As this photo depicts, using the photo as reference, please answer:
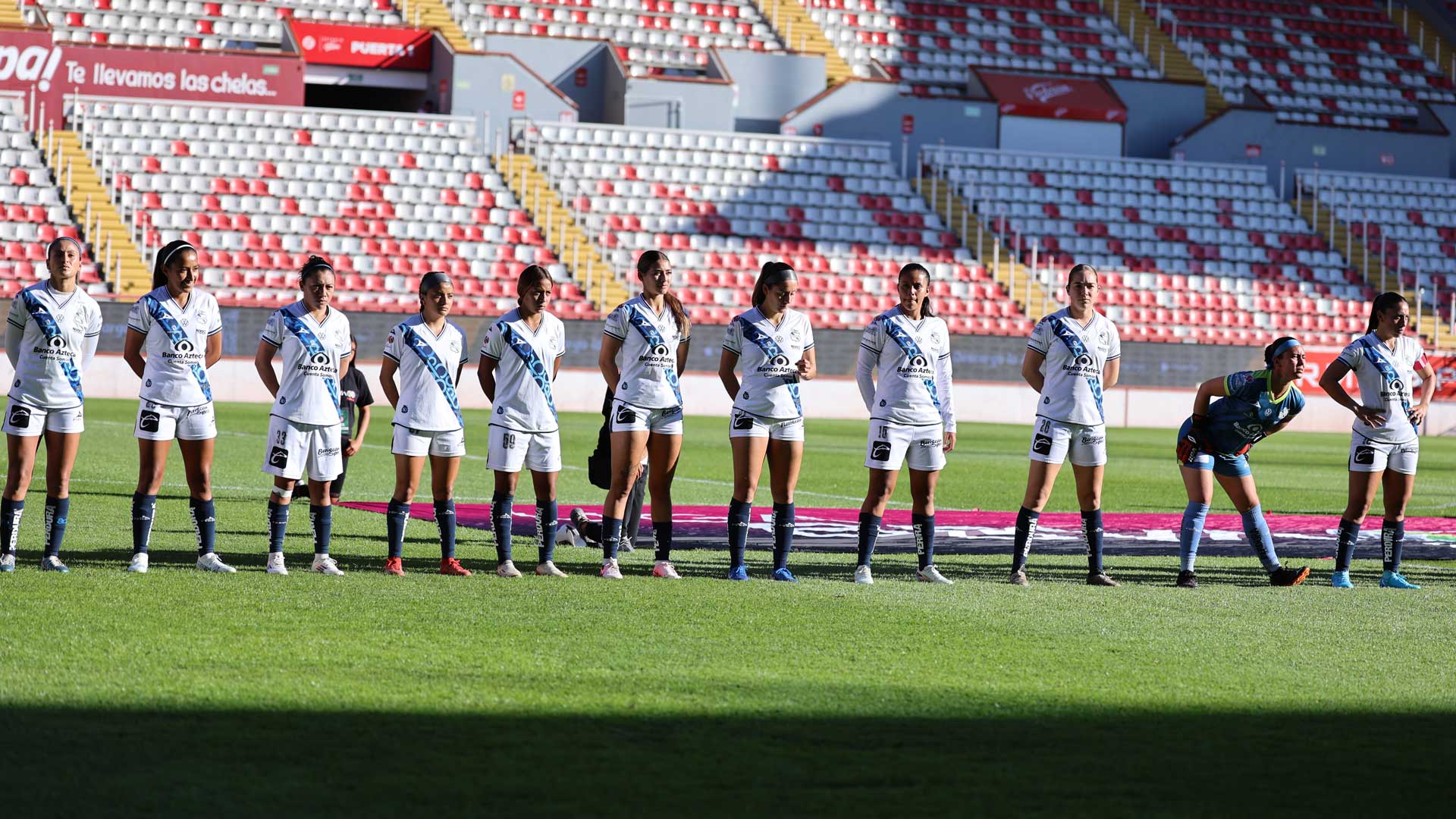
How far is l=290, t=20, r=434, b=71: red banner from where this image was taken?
34594mm

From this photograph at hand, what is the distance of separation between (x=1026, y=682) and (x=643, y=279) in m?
3.68

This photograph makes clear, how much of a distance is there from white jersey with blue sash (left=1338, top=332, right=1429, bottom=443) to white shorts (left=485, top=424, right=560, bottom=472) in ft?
15.9

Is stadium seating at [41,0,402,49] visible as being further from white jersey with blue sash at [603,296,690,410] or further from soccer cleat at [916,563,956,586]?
soccer cleat at [916,563,956,586]

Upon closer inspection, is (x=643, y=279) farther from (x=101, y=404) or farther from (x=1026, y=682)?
(x=101, y=404)

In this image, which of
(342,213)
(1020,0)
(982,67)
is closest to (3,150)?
(342,213)

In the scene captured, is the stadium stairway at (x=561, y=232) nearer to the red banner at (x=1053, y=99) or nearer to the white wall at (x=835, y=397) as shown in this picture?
the white wall at (x=835, y=397)

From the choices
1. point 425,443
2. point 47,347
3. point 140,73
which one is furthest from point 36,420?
point 140,73

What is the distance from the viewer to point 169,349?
8398mm

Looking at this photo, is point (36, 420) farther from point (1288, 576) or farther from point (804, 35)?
point (804, 35)

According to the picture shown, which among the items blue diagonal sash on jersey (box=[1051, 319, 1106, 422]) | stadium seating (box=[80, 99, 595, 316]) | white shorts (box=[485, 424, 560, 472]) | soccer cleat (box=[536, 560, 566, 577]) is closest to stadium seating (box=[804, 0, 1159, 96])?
stadium seating (box=[80, 99, 595, 316])

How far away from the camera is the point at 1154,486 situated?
55.8 feet

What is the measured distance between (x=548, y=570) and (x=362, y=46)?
2821cm

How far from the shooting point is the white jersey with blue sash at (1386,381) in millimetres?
9875

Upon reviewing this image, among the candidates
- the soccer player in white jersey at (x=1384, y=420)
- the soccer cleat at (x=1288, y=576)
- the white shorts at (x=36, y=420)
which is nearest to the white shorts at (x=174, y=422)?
the white shorts at (x=36, y=420)
